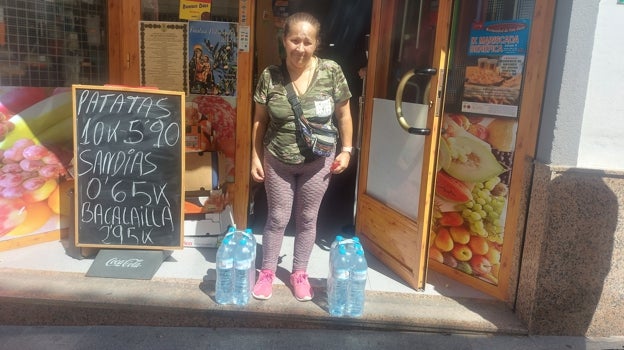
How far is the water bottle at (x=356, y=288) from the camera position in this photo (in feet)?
9.12

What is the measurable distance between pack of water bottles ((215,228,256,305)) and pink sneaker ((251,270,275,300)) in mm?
59

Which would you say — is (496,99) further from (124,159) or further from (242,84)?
(124,159)

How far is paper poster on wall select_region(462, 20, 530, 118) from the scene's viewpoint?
2.83 m

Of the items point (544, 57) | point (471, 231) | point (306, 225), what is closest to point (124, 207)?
point (306, 225)

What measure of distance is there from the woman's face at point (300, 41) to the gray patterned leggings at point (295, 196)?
589 millimetres

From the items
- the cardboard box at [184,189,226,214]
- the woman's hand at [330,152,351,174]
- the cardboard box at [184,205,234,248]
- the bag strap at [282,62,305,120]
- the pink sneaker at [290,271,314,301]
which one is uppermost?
the bag strap at [282,62,305,120]

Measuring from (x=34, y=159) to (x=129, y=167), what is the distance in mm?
817

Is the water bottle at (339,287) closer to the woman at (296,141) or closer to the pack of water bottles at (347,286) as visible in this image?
the pack of water bottles at (347,286)

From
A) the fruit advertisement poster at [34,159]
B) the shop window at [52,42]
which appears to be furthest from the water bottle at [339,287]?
the shop window at [52,42]

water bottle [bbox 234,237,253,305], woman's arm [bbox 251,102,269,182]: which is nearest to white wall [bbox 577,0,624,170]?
woman's arm [bbox 251,102,269,182]

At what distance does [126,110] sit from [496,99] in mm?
2353

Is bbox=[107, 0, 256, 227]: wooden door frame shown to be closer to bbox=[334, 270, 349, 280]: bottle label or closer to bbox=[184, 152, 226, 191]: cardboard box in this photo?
bbox=[184, 152, 226, 191]: cardboard box

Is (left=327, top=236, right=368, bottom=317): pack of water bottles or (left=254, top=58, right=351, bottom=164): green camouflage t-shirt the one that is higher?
(left=254, top=58, right=351, bottom=164): green camouflage t-shirt

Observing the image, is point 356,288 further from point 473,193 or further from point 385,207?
point 473,193
